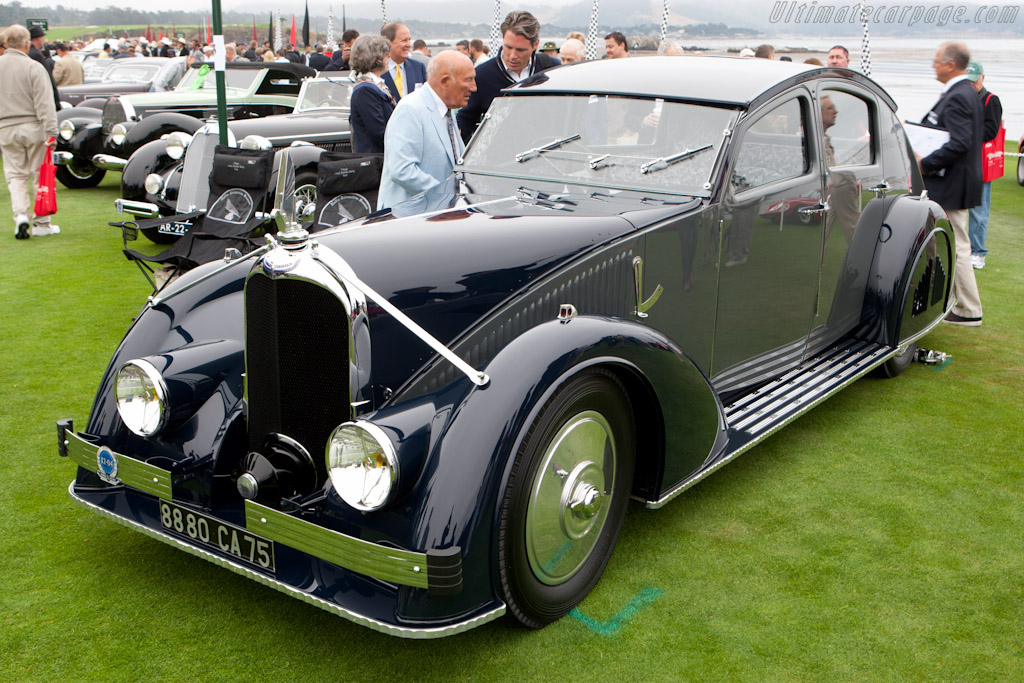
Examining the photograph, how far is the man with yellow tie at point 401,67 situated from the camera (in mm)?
7176

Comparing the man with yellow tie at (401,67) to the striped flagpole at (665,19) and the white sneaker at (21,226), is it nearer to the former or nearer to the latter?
the white sneaker at (21,226)

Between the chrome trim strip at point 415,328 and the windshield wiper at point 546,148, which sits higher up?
the windshield wiper at point 546,148

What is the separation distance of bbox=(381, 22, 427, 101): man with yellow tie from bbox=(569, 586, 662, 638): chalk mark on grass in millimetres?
5339

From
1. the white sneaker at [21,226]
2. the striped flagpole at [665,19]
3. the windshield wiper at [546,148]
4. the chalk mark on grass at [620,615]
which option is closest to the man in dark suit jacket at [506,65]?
the windshield wiper at [546,148]

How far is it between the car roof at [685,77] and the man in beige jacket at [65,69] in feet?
44.1

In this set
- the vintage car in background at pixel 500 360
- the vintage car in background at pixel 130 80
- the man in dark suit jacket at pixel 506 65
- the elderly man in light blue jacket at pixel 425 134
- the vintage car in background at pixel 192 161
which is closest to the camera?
the vintage car in background at pixel 500 360

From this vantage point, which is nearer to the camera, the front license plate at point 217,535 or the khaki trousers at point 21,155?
the front license plate at point 217,535

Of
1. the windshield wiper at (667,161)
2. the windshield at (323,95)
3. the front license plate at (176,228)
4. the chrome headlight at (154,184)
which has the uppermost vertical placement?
the windshield at (323,95)

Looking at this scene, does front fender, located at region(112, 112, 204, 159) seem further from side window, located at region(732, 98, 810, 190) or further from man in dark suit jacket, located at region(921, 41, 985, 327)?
side window, located at region(732, 98, 810, 190)

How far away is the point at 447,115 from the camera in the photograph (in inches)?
184

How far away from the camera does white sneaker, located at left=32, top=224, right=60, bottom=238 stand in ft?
28.1

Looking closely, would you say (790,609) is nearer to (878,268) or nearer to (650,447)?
(650,447)

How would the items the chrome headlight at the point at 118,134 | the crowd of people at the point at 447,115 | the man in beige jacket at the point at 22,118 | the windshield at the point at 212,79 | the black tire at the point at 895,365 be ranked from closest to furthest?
1. the crowd of people at the point at 447,115
2. the black tire at the point at 895,365
3. the man in beige jacket at the point at 22,118
4. the chrome headlight at the point at 118,134
5. the windshield at the point at 212,79

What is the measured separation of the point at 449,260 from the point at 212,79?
11.8 meters
